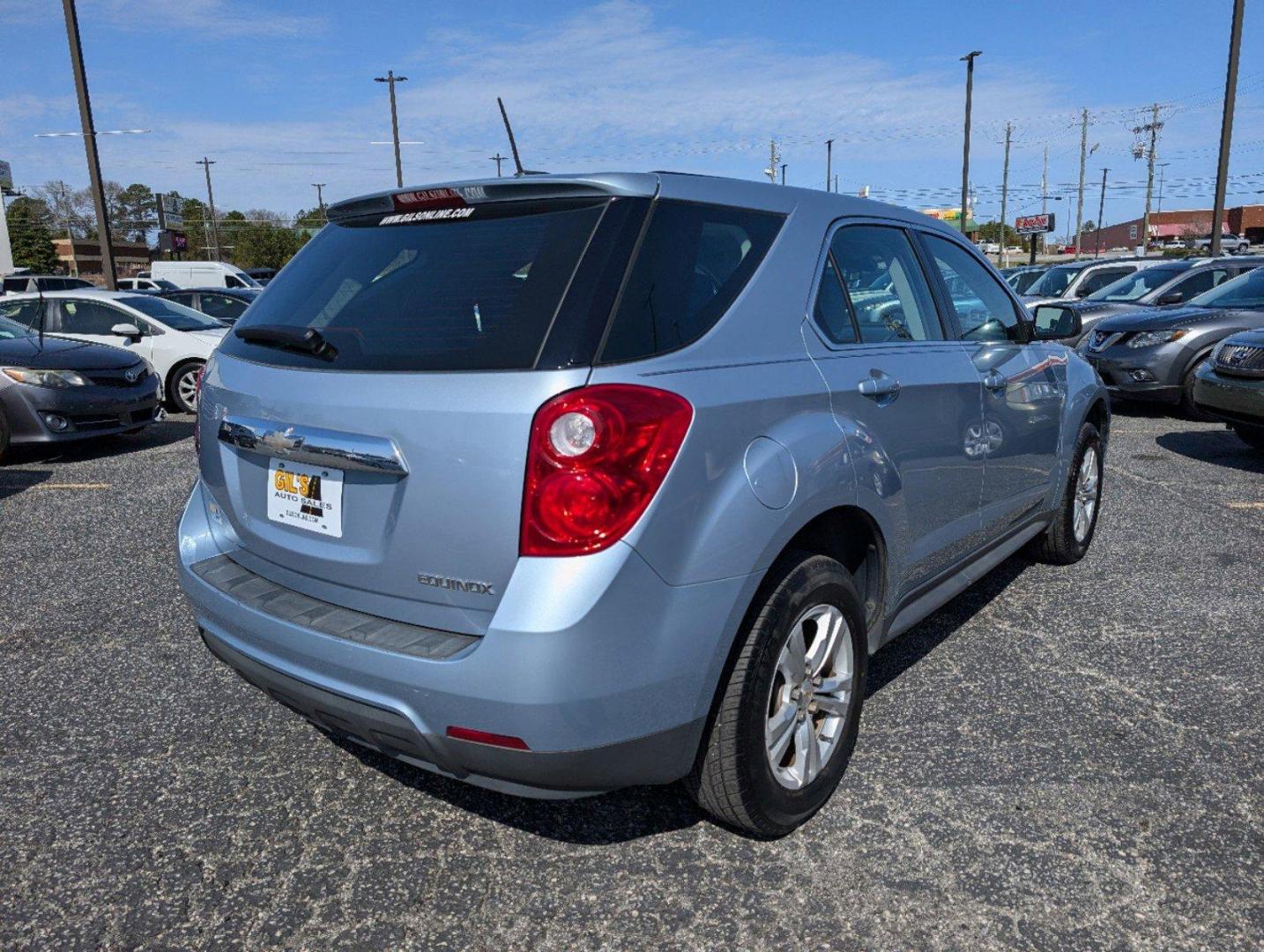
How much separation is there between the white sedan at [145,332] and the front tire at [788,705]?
10.5m

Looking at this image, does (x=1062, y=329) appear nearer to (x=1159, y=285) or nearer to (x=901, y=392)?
(x=901, y=392)

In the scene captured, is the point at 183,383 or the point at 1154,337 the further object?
the point at 183,383

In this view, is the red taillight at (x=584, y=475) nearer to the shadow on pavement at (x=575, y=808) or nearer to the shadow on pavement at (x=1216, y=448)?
the shadow on pavement at (x=575, y=808)

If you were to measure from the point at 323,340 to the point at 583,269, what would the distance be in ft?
2.41

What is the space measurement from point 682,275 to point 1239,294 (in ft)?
32.9

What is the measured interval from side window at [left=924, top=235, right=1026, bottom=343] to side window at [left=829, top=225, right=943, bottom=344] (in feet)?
0.78

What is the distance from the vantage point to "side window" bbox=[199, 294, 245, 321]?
15.1 metres

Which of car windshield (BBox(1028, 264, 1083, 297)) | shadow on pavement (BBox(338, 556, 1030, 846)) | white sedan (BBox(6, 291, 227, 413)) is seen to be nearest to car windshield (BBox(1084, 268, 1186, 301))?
car windshield (BBox(1028, 264, 1083, 297))

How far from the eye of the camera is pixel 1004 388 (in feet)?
12.0

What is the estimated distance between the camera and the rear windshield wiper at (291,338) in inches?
94.7

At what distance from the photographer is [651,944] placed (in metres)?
2.18

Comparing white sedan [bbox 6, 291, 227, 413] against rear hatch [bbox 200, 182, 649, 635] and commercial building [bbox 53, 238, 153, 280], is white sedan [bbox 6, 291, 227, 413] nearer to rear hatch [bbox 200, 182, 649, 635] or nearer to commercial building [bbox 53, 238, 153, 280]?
rear hatch [bbox 200, 182, 649, 635]

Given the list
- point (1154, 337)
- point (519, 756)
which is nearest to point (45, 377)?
point (519, 756)

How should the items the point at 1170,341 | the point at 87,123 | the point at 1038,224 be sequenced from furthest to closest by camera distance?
the point at 1038,224 → the point at 87,123 → the point at 1170,341
